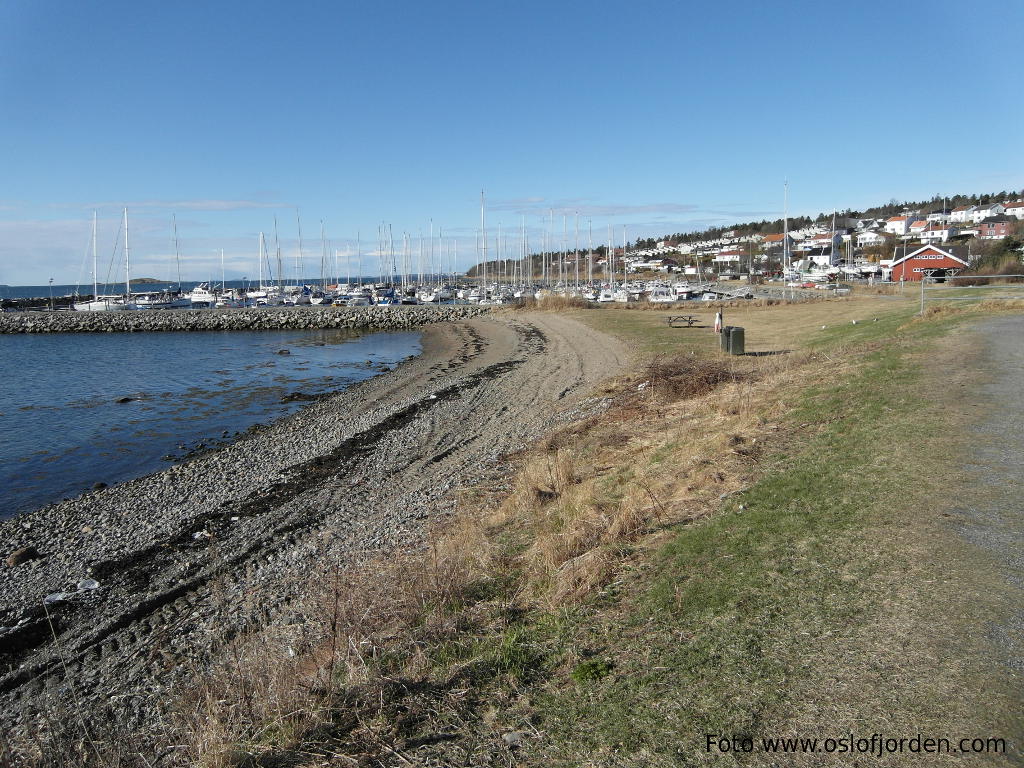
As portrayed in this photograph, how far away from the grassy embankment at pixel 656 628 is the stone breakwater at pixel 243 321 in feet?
183

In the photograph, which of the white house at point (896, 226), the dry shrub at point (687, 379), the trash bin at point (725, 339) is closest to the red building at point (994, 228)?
the white house at point (896, 226)

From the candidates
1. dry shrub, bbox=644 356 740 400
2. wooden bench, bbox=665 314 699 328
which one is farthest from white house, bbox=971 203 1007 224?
dry shrub, bbox=644 356 740 400

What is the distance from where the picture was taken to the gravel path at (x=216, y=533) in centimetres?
753

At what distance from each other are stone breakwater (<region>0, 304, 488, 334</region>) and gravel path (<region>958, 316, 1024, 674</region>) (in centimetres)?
5424

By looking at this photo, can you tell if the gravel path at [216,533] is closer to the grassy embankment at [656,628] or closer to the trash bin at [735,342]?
the grassy embankment at [656,628]

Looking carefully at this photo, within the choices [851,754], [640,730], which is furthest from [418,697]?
[851,754]

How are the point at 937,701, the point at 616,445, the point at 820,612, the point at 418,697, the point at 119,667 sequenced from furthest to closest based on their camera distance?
the point at 616,445 → the point at 119,667 → the point at 820,612 → the point at 418,697 → the point at 937,701

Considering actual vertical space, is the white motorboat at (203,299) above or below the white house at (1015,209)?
below

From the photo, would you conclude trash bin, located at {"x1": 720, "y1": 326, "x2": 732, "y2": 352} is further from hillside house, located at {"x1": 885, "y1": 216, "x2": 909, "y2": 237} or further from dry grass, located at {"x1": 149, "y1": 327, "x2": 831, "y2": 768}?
hillside house, located at {"x1": 885, "y1": 216, "x2": 909, "y2": 237}

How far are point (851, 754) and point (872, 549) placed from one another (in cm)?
273

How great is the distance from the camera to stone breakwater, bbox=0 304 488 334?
213 ft

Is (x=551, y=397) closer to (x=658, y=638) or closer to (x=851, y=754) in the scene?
(x=658, y=638)

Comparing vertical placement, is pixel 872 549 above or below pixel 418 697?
above

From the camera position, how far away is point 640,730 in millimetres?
4000
